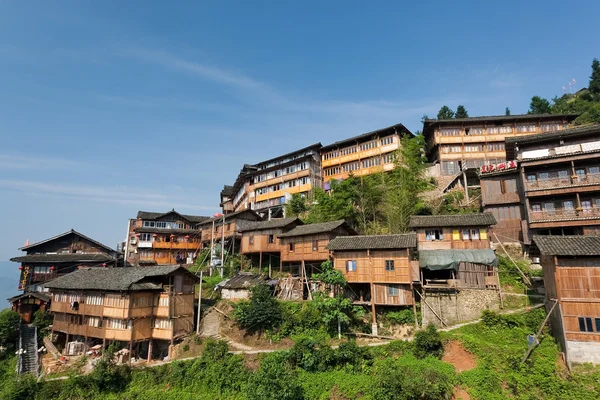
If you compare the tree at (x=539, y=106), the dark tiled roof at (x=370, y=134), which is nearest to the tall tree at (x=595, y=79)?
the tree at (x=539, y=106)

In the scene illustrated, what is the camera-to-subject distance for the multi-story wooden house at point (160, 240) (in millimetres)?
52031

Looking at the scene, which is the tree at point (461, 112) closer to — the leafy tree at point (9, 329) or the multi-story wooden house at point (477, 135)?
the multi-story wooden house at point (477, 135)

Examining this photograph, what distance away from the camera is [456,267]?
1040 inches

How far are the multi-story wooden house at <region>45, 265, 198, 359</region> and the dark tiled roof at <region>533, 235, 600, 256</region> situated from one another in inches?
1087

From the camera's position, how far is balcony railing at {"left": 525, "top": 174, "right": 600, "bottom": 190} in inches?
1169

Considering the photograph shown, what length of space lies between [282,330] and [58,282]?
78.0ft

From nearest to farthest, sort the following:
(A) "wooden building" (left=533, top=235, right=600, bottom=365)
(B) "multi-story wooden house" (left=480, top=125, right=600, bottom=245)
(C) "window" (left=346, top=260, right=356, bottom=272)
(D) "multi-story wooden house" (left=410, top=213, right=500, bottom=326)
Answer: (A) "wooden building" (left=533, top=235, right=600, bottom=365)
(D) "multi-story wooden house" (left=410, top=213, right=500, bottom=326)
(C) "window" (left=346, top=260, right=356, bottom=272)
(B) "multi-story wooden house" (left=480, top=125, right=600, bottom=245)

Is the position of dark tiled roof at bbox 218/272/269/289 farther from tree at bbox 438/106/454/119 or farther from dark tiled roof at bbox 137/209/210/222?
tree at bbox 438/106/454/119

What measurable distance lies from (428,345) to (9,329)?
127ft

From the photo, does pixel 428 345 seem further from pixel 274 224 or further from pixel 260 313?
pixel 274 224

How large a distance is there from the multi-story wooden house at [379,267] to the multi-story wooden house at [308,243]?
3.41 metres

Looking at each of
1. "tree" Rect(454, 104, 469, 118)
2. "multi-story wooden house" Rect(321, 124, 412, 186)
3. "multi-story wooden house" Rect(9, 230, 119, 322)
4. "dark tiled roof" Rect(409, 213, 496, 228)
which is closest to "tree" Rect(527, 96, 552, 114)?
"tree" Rect(454, 104, 469, 118)

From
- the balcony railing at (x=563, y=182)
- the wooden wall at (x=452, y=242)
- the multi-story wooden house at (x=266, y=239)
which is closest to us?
the wooden wall at (x=452, y=242)

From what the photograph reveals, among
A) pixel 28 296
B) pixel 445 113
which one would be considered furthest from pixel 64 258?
pixel 445 113
